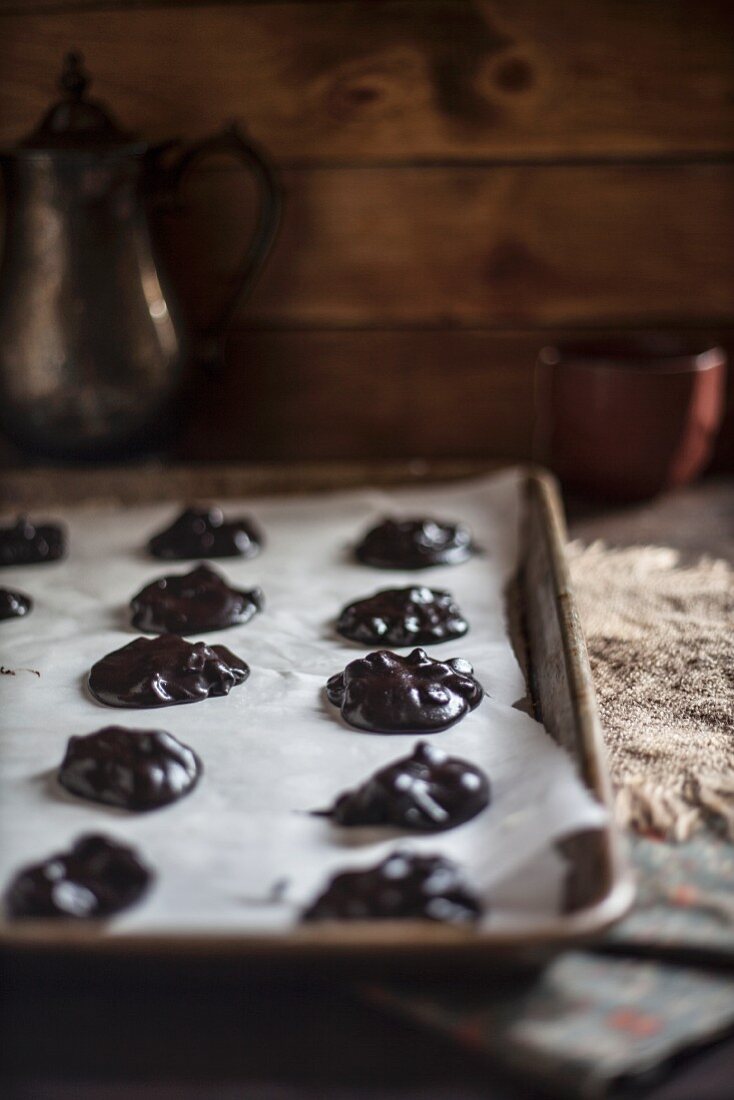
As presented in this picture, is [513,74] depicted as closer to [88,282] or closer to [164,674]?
[88,282]

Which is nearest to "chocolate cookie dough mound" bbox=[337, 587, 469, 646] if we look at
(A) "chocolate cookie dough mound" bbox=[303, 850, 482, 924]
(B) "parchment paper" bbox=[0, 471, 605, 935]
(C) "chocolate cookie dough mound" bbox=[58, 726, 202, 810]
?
(B) "parchment paper" bbox=[0, 471, 605, 935]

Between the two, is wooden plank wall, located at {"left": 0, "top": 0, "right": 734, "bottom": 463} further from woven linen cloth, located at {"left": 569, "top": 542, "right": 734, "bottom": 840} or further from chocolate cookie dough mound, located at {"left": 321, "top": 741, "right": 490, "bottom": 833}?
chocolate cookie dough mound, located at {"left": 321, "top": 741, "right": 490, "bottom": 833}

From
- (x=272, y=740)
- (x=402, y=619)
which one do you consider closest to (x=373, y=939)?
(x=272, y=740)

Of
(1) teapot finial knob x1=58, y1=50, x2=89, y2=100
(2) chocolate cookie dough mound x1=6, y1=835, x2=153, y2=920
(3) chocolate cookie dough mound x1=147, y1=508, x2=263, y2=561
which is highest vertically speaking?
(1) teapot finial knob x1=58, y1=50, x2=89, y2=100

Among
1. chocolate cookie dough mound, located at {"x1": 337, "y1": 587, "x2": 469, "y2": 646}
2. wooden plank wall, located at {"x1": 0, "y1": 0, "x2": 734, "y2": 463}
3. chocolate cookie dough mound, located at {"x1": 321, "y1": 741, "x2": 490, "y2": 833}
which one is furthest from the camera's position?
wooden plank wall, located at {"x1": 0, "y1": 0, "x2": 734, "y2": 463}

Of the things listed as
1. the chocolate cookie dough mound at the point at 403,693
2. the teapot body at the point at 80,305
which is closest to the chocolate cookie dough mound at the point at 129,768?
the chocolate cookie dough mound at the point at 403,693

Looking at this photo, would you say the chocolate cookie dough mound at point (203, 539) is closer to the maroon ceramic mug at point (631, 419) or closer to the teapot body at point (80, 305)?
the teapot body at point (80, 305)

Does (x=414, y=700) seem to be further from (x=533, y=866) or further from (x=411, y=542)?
(x=411, y=542)
